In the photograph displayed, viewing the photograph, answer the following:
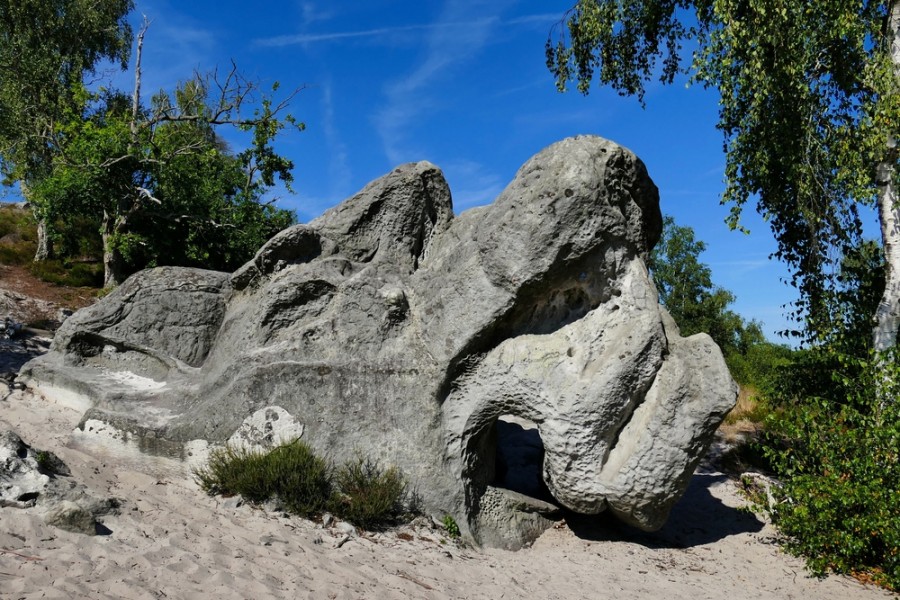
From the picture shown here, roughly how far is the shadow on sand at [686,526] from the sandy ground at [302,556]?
0.03m

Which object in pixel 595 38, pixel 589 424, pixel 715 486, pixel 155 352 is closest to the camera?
pixel 589 424

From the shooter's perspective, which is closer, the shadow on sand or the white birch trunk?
the shadow on sand

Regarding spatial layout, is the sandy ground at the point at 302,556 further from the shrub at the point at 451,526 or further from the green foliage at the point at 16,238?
the green foliage at the point at 16,238

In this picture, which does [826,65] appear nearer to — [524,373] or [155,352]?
[524,373]

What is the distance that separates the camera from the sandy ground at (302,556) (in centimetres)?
479

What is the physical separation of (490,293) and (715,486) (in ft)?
18.5

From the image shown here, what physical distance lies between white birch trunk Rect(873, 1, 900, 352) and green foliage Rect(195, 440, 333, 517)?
24.4 ft

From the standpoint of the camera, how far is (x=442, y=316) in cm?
745

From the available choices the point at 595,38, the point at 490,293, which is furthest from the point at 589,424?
the point at 595,38

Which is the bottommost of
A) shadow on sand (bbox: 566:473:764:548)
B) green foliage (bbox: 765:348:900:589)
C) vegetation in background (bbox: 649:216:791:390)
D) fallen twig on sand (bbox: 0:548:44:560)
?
fallen twig on sand (bbox: 0:548:44:560)

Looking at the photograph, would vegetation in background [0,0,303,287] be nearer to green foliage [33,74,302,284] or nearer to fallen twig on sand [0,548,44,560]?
green foliage [33,74,302,284]

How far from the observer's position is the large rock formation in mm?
6898

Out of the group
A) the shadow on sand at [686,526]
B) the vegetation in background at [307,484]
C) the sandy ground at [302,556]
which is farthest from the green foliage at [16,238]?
the shadow on sand at [686,526]

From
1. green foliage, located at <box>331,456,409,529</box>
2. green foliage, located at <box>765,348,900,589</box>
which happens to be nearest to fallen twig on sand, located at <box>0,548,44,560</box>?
green foliage, located at <box>331,456,409,529</box>
